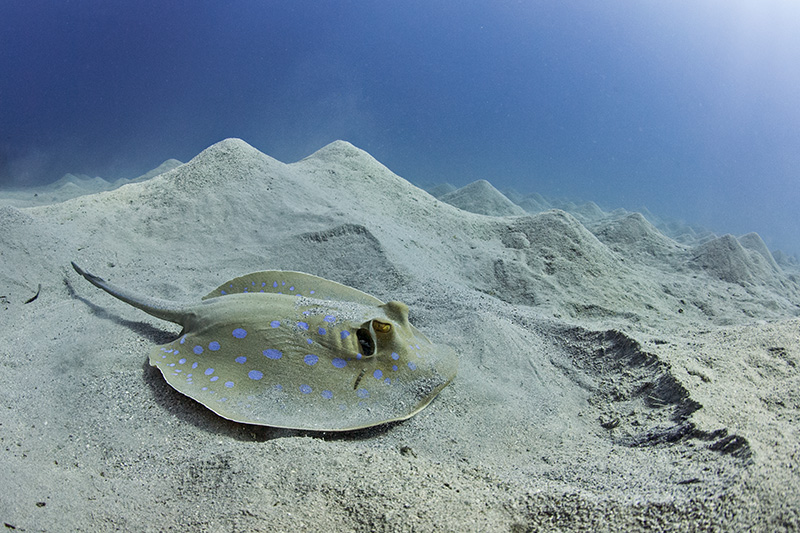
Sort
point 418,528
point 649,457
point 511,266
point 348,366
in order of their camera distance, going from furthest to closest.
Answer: point 511,266
point 348,366
point 649,457
point 418,528

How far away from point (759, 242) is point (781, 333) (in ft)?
34.3

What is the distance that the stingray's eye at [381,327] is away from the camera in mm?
2441

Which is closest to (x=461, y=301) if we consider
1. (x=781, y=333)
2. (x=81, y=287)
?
(x=781, y=333)

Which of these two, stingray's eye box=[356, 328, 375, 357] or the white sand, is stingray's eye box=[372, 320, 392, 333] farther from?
the white sand

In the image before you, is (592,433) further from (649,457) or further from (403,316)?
(403,316)

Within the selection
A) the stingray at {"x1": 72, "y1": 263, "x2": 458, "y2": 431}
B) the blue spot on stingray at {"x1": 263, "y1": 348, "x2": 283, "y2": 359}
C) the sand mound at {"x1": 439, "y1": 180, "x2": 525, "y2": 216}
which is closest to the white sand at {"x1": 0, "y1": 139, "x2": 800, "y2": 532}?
the stingray at {"x1": 72, "y1": 263, "x2": 458, "y2": 431}

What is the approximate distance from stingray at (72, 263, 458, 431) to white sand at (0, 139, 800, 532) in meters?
0.15

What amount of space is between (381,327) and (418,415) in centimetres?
55

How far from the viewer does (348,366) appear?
2.37m

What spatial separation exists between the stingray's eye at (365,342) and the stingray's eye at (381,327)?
64 mm

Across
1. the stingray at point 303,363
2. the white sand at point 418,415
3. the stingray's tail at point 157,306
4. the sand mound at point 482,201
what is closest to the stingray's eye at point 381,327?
the stingray at point 303,363

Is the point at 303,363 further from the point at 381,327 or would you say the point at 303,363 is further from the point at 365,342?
the point at 381,327

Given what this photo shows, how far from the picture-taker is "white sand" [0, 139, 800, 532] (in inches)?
59.0

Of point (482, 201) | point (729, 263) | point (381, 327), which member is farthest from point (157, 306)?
point (482, 201)
